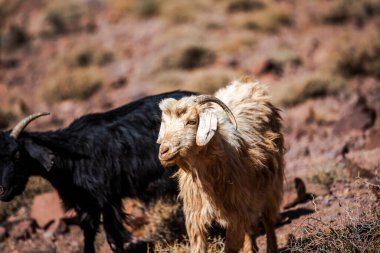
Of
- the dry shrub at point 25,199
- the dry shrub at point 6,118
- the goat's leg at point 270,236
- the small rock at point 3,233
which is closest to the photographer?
the goat's leg at point 270,236

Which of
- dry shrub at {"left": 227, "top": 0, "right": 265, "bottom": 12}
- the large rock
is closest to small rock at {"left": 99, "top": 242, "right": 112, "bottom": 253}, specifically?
the large rock

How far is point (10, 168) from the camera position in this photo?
20.2 ft

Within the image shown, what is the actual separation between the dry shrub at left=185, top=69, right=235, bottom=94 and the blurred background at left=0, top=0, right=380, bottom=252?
36 mm

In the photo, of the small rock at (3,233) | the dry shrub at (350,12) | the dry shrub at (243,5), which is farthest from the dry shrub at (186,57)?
the small rock at (3,233)

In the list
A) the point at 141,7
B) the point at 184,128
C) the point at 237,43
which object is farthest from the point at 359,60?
the point at 184,128

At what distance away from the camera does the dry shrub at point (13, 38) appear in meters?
20.0

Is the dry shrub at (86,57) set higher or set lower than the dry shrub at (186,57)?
higher

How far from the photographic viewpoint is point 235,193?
4.81m

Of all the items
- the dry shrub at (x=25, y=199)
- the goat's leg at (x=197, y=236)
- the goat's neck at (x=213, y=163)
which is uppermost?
the goat's neck at (x=213, y=163)

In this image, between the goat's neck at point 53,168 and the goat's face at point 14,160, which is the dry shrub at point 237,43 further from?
the goat's face at point 14,160

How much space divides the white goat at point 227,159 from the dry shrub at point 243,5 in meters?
15.0

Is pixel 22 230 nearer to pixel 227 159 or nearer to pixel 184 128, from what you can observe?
pixel 227 159

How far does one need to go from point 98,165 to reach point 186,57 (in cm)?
1063

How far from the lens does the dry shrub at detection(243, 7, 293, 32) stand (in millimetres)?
18516
